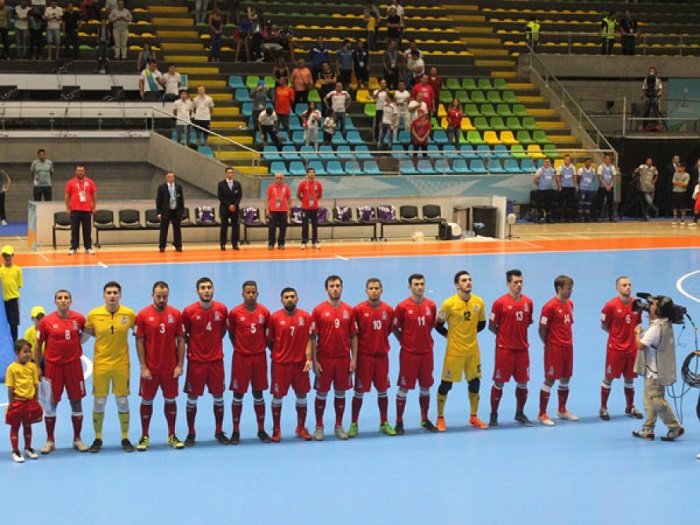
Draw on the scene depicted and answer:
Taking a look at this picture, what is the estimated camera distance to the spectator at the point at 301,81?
3491 centimetres

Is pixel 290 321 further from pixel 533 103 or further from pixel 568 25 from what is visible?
pixel 568 25

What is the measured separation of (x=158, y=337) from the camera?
1155 centimetres

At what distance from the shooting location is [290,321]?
38.9 ft

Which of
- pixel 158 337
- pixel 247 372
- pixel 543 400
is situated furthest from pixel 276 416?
pixel 543 400

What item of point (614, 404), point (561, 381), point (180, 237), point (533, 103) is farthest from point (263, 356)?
point (533, 103)

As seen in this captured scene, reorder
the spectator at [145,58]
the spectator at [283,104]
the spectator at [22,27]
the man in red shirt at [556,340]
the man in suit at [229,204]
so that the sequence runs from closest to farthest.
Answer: the man in red shirt at [556,340], the man in suit at [229,204], the spectator at [22,27], the spectator at [145,58], the spectator at [283,104]

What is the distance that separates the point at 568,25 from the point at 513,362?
33.0 m

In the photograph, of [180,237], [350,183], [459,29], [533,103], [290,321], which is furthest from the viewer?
[459,29]

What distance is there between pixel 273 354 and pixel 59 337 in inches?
88.3

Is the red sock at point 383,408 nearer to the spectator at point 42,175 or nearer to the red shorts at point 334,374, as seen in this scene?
the red shorts at point 334,374

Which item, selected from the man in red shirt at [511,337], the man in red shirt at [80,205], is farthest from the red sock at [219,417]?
the man in red shirt at [80,205]

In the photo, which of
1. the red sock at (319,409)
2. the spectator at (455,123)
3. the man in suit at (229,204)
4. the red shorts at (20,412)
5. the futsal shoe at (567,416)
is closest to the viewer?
the red shorts at (20,412)

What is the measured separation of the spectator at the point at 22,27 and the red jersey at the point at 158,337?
80.0 ft

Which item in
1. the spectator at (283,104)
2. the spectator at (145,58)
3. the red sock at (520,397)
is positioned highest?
the spectator at (145,58)
